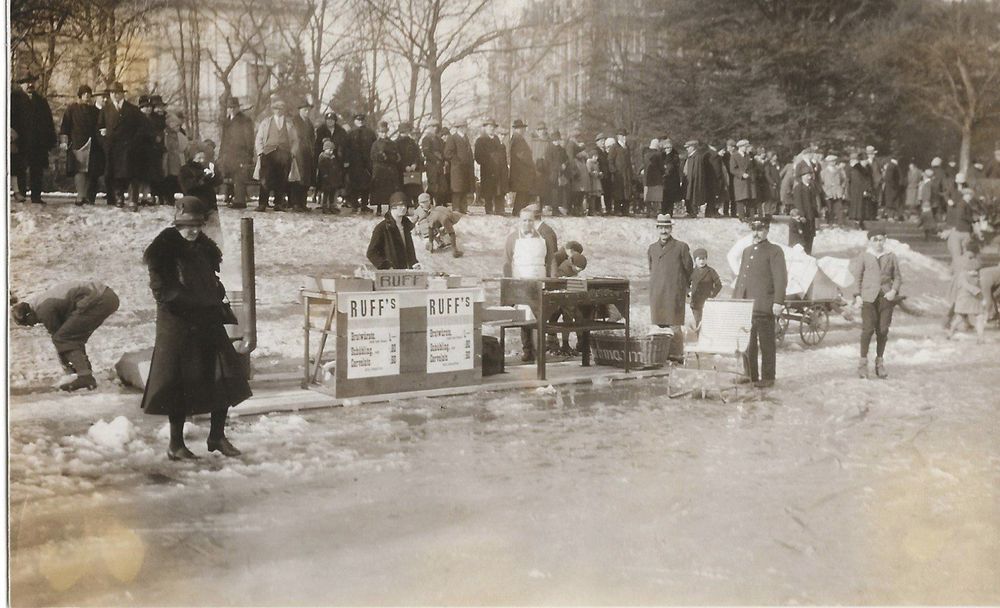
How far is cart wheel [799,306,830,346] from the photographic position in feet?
17.7

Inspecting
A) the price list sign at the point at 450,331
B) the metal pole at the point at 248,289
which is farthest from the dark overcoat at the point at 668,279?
the metal pole at the point at 248,289

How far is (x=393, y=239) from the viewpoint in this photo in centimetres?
501

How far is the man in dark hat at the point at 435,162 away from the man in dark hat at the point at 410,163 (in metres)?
0.04

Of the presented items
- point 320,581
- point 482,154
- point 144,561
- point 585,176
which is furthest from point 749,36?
point 144,561

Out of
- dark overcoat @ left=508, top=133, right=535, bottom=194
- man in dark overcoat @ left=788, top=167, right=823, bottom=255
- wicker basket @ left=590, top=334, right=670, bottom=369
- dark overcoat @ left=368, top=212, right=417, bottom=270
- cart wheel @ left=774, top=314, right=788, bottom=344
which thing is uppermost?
dark overcoat @ left=508, top=133, right=535, bottom=194

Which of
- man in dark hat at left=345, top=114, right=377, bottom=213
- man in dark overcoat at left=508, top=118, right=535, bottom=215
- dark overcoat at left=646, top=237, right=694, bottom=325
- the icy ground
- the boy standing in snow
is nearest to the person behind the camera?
the icy ground

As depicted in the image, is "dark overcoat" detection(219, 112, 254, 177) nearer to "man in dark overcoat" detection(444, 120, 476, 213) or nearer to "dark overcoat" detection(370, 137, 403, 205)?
"dark overcoat" detection(370, 137, 403, 205)

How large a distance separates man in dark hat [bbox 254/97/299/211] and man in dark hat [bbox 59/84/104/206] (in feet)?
2.27

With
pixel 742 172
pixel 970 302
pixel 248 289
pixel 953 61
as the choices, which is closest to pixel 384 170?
pixel 248 289

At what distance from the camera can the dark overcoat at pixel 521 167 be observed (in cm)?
507

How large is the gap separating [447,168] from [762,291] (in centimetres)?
182

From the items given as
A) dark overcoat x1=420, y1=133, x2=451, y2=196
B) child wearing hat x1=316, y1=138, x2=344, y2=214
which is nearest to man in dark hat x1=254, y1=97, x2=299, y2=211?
child wearing hat x1=316, y1=138, x2=344, y2=214

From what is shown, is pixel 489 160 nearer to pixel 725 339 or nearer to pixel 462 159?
pixel 462 159

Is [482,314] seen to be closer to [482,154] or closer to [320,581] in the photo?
[482,154]
